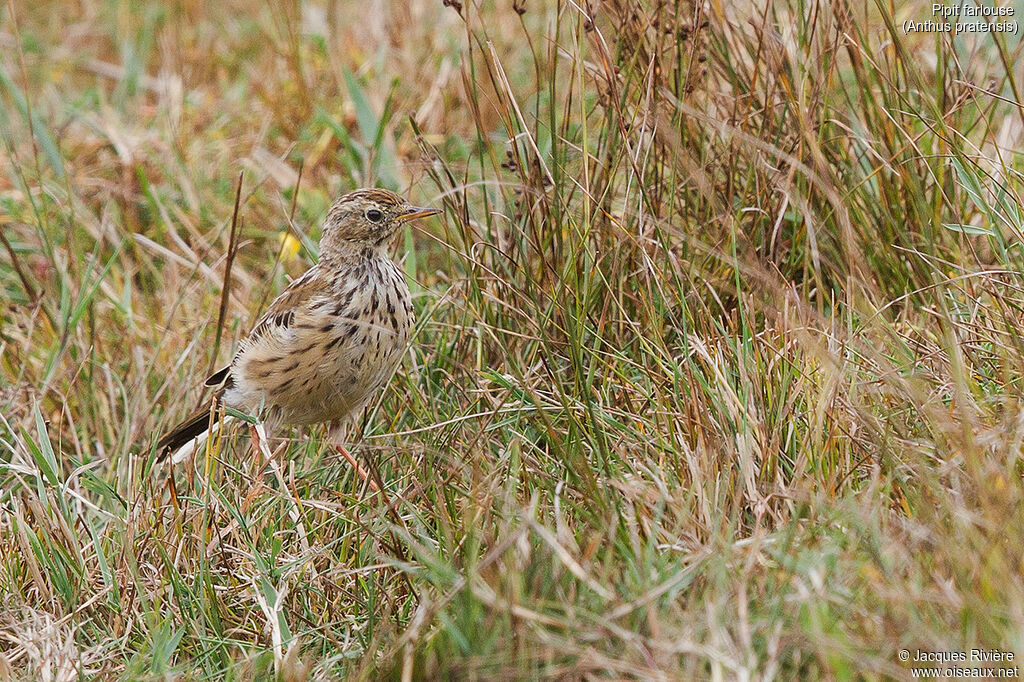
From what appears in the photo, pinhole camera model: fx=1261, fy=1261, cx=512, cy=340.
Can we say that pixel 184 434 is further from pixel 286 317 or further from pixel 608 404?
pixel 608 404

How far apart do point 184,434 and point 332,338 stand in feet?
2.06

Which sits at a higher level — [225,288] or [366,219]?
[366,219]

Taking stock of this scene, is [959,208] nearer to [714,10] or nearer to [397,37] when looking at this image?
[714,10]

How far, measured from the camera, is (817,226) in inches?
151

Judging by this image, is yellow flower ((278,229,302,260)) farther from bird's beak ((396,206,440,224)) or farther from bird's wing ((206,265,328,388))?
bird's beak ((396,206,440,224))

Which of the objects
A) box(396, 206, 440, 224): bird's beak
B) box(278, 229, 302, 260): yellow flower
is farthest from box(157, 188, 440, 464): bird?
box(278, 229, 302, 260): yellow flower

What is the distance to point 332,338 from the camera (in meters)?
A: 4.13

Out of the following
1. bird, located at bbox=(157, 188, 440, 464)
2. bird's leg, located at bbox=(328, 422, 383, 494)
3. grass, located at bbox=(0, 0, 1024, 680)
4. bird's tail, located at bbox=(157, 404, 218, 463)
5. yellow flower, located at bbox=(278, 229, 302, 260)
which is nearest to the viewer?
grass, located at bbox=(0, 0, 1024, 680)

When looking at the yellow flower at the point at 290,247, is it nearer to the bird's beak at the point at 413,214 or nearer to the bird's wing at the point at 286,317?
the bird's wing at the point at 286,317

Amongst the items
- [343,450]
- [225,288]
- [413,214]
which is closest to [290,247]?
[225,288]

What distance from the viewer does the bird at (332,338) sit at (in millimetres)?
4074

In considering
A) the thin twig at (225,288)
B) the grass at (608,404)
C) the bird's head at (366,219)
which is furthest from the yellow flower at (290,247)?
the bird's head at (366,219)

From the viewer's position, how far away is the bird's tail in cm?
419

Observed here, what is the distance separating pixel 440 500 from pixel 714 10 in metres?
1.97
